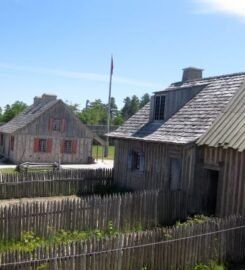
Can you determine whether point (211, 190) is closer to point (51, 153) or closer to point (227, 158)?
point (227, 158)

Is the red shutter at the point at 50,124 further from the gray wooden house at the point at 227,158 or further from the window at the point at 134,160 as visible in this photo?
the gray wooden house at the point at 227,158

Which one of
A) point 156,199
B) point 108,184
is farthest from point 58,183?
point 156,199

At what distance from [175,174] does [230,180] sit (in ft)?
11.5

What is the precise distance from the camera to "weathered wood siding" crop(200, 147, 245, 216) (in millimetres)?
13175

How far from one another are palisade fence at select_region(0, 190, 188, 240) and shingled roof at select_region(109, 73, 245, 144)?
2412 mm

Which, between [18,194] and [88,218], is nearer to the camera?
[88,218]

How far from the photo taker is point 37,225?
12.4 meters

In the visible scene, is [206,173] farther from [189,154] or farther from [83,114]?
[83,114]

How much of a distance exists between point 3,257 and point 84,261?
63.0 inches

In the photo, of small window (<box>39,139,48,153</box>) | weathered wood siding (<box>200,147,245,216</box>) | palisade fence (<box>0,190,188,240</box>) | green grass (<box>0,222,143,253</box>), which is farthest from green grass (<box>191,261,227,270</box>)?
small window (<box>39,139,48,153</box>)

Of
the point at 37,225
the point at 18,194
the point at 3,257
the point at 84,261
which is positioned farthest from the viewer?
the point at 18,194

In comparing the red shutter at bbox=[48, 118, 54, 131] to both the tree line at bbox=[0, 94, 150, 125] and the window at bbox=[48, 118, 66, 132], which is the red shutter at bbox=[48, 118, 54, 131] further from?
the tree line at bbox=[0, 94, 150, 125]

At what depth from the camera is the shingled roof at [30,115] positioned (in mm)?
36094

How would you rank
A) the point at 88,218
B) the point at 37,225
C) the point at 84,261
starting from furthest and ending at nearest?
the point at 88,218
the point at 37,225
the point at 84,261
